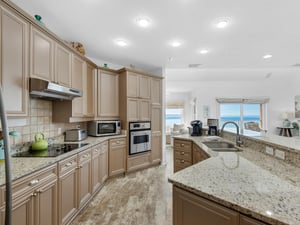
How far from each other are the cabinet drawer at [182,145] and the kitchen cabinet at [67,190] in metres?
1.94

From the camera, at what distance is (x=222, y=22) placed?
7.46ft

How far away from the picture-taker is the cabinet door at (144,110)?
389 centimetres

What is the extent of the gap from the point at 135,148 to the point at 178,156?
1.02 metres

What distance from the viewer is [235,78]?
642 cm

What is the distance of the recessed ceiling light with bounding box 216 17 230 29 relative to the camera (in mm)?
2197

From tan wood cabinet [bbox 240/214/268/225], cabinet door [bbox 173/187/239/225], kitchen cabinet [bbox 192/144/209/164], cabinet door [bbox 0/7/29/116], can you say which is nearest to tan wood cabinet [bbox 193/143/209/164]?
kitchen cabinet [bbox 192/144/209/164]

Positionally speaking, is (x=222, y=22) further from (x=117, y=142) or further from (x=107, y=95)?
(x=117, y=142)

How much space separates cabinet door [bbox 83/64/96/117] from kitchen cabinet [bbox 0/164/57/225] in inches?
60.0

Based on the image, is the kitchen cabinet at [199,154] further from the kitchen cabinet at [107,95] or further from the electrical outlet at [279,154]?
the kitchen cabinet at [107,95]

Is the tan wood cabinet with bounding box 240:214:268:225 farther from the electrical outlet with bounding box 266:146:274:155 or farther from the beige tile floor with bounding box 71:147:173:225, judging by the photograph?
the beige tile floor with bounding box 71:147:173:225

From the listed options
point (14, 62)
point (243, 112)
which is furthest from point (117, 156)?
point (243, 112)

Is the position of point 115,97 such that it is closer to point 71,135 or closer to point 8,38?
point 71,135

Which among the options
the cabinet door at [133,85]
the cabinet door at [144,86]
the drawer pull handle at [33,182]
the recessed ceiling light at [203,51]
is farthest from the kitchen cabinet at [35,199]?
the recessed ceiling light at [203,51]

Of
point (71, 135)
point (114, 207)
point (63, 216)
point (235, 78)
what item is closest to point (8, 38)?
point (71, 135)
